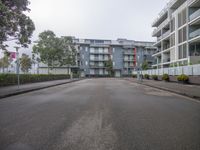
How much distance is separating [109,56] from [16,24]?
67397mm

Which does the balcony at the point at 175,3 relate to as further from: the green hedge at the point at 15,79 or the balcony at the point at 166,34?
the green hedge at the point at 15,79

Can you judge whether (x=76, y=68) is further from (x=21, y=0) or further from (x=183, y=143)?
(x=183, y=143)

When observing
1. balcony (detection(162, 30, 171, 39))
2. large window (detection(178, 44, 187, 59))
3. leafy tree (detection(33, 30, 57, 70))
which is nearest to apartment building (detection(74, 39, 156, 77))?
leafy tree (detection(33, 30, 57, 70))

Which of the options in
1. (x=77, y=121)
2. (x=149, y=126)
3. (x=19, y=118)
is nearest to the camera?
(x=149, y=126)

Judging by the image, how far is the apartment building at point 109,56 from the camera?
8006cm

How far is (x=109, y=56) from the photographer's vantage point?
273 ft

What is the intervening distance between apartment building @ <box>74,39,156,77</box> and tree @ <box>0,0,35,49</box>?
198 ft

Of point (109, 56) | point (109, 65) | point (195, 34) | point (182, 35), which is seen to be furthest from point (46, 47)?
point (109, 56)

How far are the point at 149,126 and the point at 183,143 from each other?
1299mm

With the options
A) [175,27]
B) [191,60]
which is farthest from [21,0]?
[175,27]

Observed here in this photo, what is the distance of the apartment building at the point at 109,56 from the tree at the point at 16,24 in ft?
198

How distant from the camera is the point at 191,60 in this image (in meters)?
31.6

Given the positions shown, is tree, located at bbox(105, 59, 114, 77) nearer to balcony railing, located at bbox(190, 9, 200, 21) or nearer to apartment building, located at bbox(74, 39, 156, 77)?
apartment building, located at bbox(74, 39, 156, 77)

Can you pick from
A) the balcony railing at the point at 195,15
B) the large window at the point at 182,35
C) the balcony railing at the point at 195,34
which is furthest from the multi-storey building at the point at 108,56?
the balcony railing at the point at 195,15
